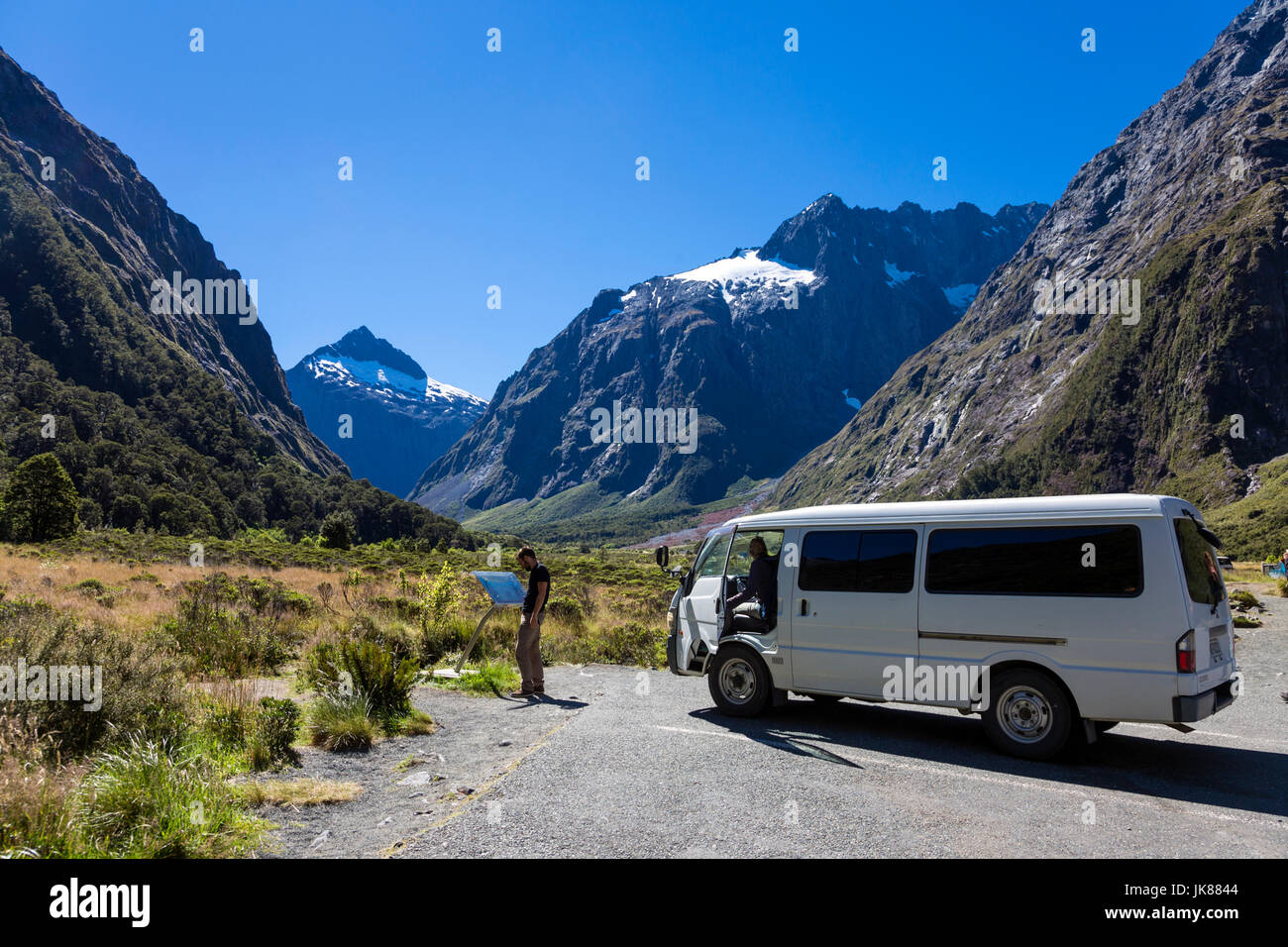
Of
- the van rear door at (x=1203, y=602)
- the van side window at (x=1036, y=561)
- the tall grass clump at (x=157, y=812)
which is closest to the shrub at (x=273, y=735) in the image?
the tall grass clump at (x=157, y=812)

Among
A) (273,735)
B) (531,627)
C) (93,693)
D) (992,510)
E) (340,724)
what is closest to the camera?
(93,693)

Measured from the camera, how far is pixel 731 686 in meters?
9.41

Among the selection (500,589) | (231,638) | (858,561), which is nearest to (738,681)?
(858,561)

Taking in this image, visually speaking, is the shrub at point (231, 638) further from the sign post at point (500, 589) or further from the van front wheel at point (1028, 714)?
the van front wheel at point (1028, 714)

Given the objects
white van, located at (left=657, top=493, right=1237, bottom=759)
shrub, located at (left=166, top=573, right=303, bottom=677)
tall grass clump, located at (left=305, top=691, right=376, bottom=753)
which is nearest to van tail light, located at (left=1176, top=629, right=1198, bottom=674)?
white van, located at (left=657, top=493, right=1237, bottom=759)

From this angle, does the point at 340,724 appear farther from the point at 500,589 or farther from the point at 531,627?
the point at 500,589

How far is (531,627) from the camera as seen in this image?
10.9m

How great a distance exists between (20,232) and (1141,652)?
6224 inches

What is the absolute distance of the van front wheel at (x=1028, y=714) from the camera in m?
7.18

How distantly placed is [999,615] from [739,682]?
11.0ft

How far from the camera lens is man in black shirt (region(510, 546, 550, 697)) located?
10773 mm

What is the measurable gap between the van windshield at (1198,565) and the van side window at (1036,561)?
0.44 metres
